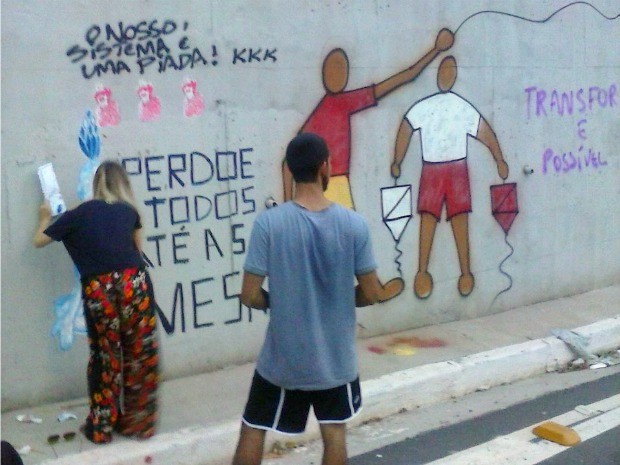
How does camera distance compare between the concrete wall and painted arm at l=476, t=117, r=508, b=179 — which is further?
painted arm at l=476, t=117, r=508, b=179

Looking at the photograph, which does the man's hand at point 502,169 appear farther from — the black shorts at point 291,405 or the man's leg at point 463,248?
the black shorts at point 291,405

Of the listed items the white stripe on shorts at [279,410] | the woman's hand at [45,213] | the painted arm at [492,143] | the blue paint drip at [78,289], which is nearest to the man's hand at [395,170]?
the painted arm at [492,143]

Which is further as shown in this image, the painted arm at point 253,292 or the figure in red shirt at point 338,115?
the figure in red shirt at point 338,115

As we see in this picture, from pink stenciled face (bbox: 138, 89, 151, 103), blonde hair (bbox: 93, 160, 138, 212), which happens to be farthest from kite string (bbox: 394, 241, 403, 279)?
blonde hair (bbox: 93, 160, 138, 212)

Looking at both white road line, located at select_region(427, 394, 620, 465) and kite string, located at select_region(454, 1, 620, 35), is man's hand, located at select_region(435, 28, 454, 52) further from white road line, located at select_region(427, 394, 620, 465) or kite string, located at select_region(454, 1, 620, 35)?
white road line, located at select_region(427, 394, 620, 465)

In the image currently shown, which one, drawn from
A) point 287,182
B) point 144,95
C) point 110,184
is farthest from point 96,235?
point 287,182

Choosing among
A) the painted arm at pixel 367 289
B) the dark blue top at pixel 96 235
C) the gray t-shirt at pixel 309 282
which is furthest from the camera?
the dark blue top at pixel 96 235

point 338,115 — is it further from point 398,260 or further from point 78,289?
point 78,289

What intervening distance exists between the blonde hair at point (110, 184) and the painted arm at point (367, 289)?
4.93 ft

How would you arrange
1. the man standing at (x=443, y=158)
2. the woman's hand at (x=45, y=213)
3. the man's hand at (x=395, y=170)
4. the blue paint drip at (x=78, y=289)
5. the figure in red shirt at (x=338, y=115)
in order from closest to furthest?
1. the woman's hand at (x=45, y=213)
2. the blue paint drip at (x=78, y=289)
3. the figure in red shirt at (x=338, y=115)
4. the man's hand at (x=395, y=170)
5. the man standing at (x=443, y=158)

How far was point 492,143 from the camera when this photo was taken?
7.29 meters

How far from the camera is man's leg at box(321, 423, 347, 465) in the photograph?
3535 mm

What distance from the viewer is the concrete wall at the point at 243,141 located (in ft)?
16.1

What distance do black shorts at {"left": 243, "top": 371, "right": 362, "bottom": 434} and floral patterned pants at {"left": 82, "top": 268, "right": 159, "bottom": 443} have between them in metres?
1.11
